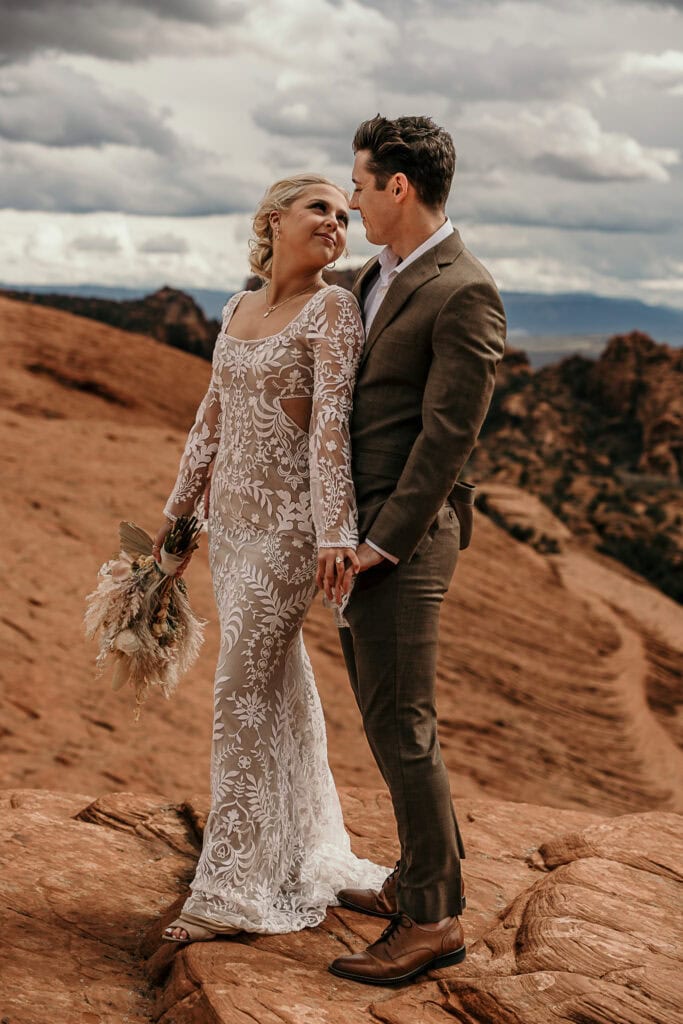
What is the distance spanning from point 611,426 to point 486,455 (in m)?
9.81

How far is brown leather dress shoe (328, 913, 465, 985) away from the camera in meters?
3.09

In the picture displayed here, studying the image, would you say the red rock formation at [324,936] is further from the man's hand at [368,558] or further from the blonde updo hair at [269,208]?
the blonde updo hair at [269,208]

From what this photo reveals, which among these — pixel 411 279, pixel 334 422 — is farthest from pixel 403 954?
pixel 411 279

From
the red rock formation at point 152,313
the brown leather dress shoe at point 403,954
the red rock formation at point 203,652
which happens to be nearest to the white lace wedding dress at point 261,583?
the brown leather dress shoe at point 403,954

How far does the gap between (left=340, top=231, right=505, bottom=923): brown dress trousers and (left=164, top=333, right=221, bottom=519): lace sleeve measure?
0.68m

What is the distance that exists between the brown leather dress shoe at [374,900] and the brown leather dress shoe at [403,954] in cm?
44

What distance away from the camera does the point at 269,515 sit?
130 inches

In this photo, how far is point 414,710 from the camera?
3051 mm

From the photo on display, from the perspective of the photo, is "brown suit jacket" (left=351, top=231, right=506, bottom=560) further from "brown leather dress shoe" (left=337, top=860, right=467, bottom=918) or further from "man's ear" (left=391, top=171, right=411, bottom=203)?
"brown leather dress shoe" (left=337, top=860, right=467, bottom=918)

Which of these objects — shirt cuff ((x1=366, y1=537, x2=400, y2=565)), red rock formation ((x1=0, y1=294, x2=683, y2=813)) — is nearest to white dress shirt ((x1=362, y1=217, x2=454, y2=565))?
shirt cuff ((x1=366, y1=537, x2=400, y2=565))

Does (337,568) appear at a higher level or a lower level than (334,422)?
lower

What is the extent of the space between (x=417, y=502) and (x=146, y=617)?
1200mm

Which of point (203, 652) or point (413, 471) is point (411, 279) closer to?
point (413, 471)

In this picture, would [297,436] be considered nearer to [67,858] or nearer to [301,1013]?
[301,1013]
